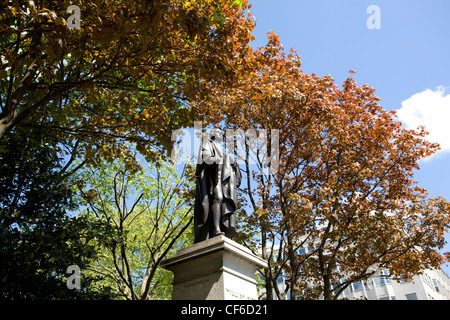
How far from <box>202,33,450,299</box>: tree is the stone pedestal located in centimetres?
514

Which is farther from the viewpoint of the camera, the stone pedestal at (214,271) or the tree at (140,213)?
the tree at (140,213)

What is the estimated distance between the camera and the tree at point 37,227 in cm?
693

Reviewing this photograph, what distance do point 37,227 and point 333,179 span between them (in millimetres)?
9028

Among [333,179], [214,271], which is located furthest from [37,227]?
[333,179]

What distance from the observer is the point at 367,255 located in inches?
464

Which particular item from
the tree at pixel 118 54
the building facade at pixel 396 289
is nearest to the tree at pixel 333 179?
the tree at pixel 118 54

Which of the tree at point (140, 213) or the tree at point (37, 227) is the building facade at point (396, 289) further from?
the tree at point (37, 227)

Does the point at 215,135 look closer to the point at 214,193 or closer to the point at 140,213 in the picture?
the point at 214,193

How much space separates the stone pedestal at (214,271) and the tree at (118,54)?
324cm

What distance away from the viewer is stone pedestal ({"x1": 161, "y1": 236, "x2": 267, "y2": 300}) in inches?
181

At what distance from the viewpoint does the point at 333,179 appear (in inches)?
442

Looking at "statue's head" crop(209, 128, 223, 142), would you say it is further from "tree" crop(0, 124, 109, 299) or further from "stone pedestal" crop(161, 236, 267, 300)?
"tree" crop(0, 124, 109, 299)
